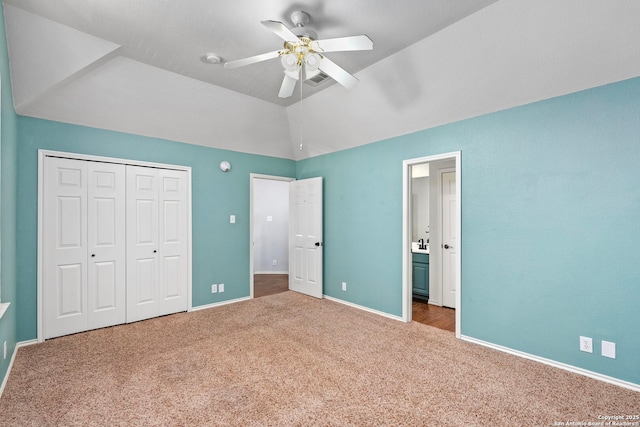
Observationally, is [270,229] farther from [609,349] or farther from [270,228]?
[609,349]

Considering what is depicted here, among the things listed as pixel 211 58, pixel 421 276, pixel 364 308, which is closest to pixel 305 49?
pixel 211 58

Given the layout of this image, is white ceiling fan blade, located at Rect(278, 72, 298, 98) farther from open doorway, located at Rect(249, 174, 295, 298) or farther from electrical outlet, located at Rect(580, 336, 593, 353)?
open doorway, located at Rect(249, 174, 295, 298)

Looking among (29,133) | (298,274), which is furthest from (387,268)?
(29,133)

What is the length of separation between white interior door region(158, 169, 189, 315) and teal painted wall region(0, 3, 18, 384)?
1.36 m

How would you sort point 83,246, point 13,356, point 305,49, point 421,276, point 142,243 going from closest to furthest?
point 305,49 → point 13,356 → point 83,246 → point 142,243 → point 421,276

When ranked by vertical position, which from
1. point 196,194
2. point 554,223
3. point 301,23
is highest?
point 301,23

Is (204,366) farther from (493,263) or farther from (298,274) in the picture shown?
(493,263)

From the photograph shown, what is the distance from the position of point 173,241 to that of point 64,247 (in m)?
1.13

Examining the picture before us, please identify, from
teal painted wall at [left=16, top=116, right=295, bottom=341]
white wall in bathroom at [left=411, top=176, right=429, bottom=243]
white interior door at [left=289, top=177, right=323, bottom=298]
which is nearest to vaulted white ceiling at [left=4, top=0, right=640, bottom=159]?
teal painted wall at [left=16, top=116, right=295, bottom=341]

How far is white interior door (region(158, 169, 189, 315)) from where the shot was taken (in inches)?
155

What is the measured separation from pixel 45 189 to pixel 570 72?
508 centimetres

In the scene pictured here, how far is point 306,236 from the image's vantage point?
16.3 feet

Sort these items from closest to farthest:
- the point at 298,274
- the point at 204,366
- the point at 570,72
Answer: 1. the point at 570,72
2. the point at 204,366
3. the point at 298,274

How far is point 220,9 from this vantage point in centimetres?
226
